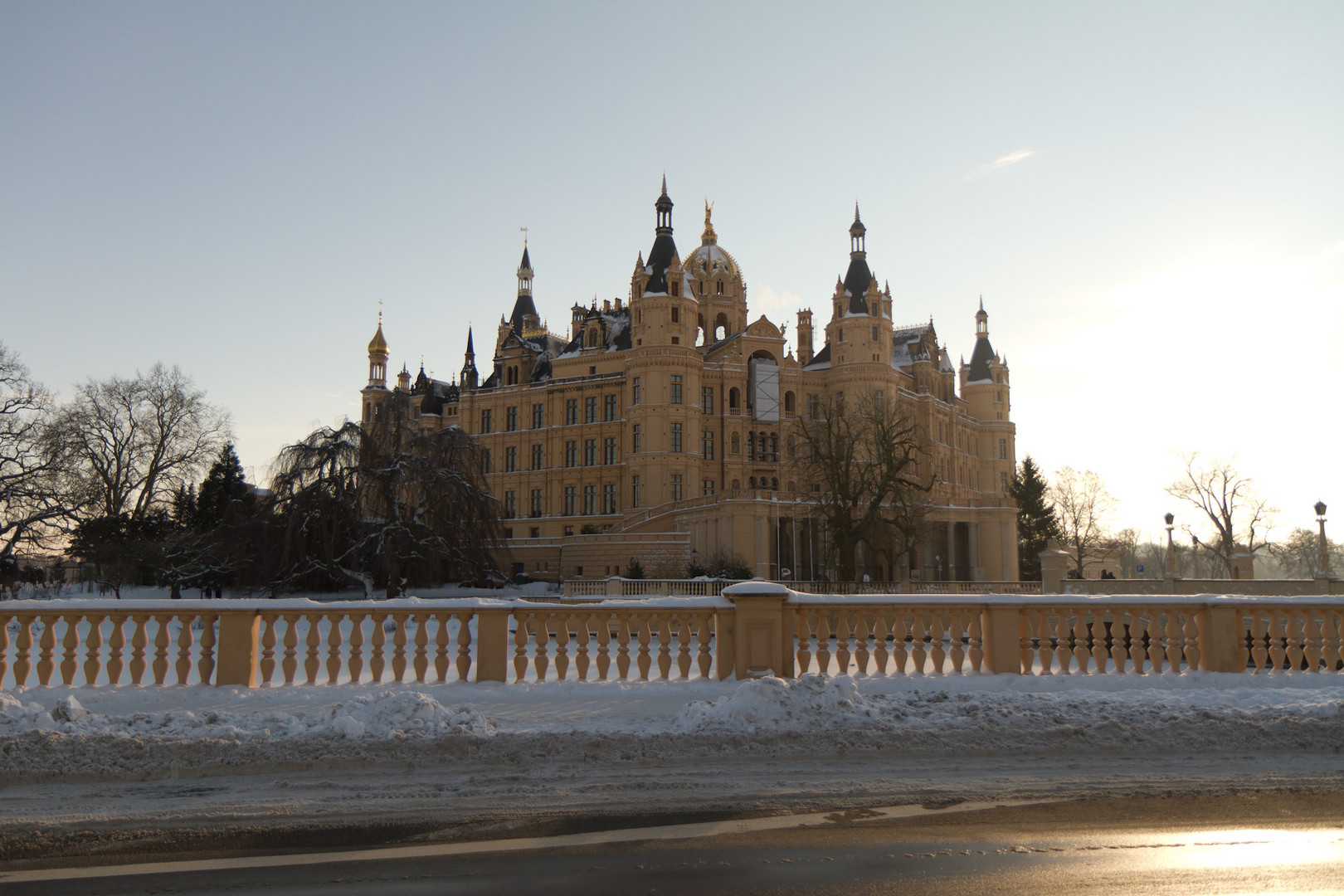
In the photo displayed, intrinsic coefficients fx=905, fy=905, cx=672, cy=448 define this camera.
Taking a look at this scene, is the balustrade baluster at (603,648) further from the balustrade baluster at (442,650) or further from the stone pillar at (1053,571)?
Result: the stone pillar at (1053,571)

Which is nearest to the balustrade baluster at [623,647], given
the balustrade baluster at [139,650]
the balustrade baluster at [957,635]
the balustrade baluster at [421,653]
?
the balustrade baluster at [421,653]

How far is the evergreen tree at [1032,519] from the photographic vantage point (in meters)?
71.2

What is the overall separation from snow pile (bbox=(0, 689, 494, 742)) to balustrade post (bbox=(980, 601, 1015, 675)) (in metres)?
5.72

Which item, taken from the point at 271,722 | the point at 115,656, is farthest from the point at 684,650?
the point at 115,656

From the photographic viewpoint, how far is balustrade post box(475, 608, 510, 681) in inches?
382

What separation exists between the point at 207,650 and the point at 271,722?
2.12m

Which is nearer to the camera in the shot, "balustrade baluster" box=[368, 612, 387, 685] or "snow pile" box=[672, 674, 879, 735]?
"snow pile" box=[672, 674, 879, 735]

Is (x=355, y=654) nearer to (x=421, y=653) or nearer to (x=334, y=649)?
(x=334, y=649)

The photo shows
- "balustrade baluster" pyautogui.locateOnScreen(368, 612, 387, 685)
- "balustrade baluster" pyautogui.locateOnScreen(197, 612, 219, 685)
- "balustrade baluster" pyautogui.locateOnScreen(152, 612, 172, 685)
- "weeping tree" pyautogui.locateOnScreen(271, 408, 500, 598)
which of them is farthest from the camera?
"weeping tree" pyautogui.locateOnScreen(271, 408, 500, 598)

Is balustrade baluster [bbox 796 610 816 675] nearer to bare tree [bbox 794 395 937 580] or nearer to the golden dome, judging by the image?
bare tree [bbox 794 395 937 580]

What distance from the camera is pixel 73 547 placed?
41219 millimetres

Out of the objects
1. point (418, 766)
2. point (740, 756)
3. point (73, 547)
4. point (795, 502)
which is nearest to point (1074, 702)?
point (740, 756)

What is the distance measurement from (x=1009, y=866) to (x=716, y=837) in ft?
5.41

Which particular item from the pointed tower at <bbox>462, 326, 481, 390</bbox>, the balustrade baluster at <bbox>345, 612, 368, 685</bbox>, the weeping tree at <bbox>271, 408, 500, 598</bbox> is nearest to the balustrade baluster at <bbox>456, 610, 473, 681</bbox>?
the balustrade baluster at <bbox>345, 612, 368, 685</bbox>
